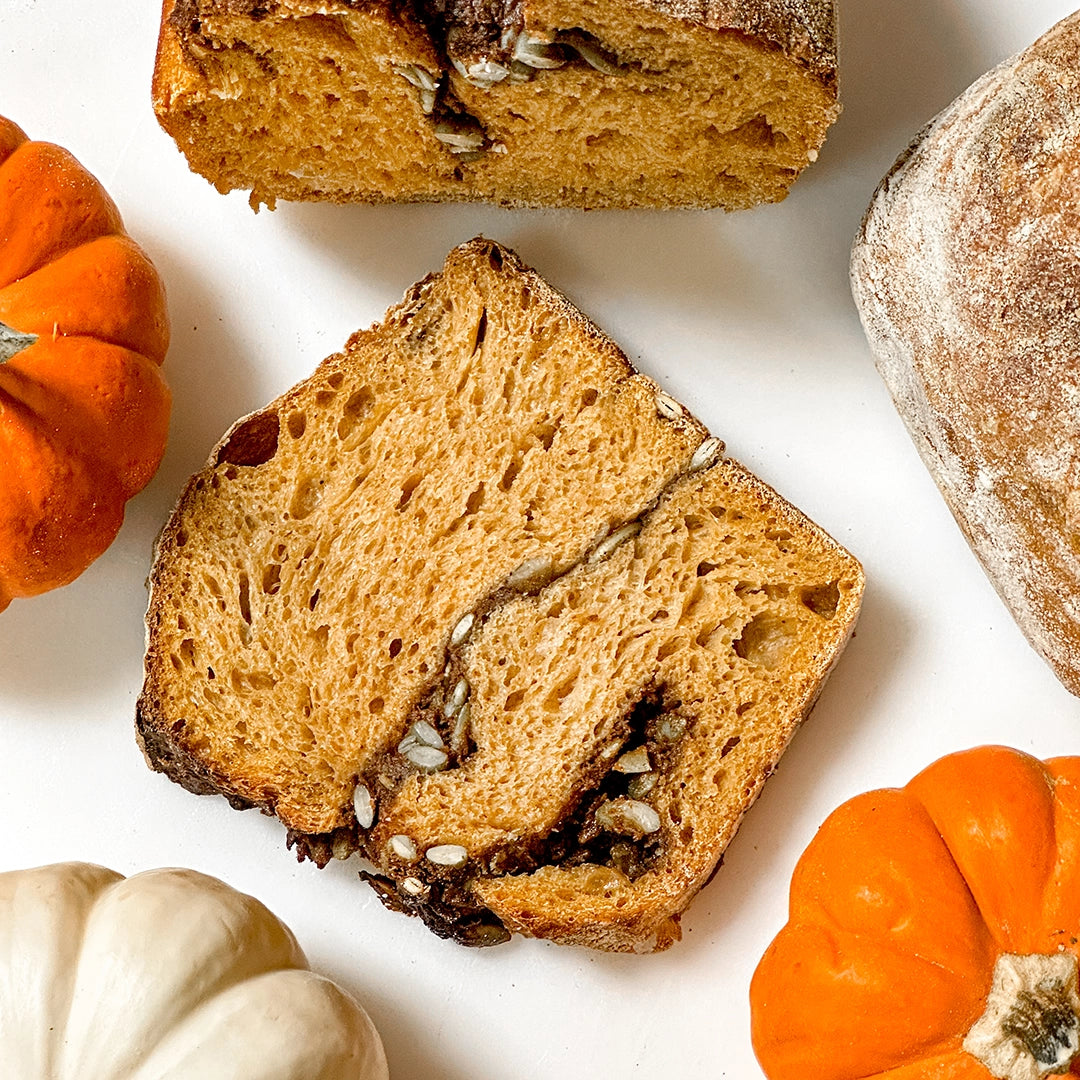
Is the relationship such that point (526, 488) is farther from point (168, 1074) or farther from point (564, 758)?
point (168, 1074)

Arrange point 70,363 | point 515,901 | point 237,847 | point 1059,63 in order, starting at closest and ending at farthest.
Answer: point 1059,63 → point 70,363 → point 515,901 → point 237,847

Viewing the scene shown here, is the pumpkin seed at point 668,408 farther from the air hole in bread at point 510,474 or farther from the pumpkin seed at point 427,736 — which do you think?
the pumpkin seed at point 427,736

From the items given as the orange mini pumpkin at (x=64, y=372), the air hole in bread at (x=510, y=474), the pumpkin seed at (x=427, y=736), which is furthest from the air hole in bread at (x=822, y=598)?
the orange mini pumpkin at (x=64, y=372)

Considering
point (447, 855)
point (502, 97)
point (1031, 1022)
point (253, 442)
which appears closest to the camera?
point (1031, 1022)

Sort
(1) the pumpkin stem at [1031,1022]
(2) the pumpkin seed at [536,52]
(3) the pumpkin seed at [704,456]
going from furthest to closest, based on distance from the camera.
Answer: (3) the pumpkin seed at [704,456] < (2) the pumpkin seed at [536,52] < (1) the pumpkin stem at [1031,1022]

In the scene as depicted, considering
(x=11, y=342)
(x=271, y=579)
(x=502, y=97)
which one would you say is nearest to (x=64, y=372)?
(x=11, y=342)

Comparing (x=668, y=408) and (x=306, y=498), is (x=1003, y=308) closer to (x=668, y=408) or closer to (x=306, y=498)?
(x=668, y=408)

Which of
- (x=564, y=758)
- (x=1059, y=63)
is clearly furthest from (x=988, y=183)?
(x=564, y=758)
